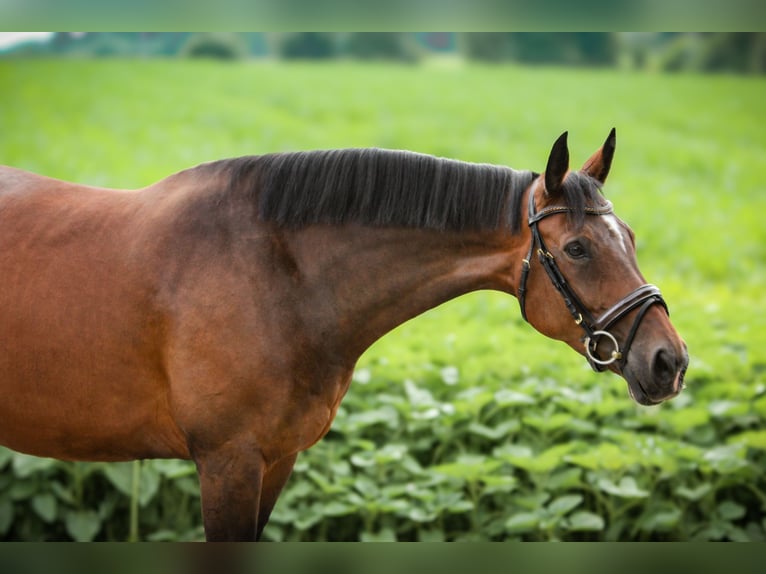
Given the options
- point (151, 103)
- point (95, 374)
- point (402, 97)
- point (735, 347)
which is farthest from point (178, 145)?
point (95, 374)

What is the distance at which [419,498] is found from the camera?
4422mm

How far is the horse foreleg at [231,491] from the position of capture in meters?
2.33

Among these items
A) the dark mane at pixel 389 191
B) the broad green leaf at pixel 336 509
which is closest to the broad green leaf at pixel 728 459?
the broad green leaf at pixel 336 509

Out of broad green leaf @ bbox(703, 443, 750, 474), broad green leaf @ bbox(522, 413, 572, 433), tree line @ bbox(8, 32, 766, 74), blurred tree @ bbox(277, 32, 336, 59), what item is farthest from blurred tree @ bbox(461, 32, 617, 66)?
broad green leaf @ bbox(703, 443, 750, 474)

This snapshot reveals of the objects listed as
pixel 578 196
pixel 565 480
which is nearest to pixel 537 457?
pixel 565 480

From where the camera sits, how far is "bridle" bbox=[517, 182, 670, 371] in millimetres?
2201

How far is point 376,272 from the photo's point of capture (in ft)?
8.05

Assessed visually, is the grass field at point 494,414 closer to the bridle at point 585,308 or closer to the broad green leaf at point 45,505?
the broad green leaf at point 45,505

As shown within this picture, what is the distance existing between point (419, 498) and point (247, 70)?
8556 mm

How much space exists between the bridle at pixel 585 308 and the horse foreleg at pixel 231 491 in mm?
917

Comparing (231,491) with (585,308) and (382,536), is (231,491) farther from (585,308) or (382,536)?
(382,536)

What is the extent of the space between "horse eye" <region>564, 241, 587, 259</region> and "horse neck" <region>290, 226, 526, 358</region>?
0.71 ft

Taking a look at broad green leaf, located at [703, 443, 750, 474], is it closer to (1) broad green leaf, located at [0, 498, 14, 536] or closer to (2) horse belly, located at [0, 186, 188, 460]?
(2) horse belly, located at [0, 186, 188, 460]

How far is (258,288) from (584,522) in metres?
2.61
